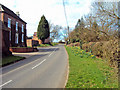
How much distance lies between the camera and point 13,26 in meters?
28.9

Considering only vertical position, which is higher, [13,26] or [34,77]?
[13,26]

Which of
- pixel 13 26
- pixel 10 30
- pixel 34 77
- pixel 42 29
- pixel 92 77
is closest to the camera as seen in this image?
pixel 92 77

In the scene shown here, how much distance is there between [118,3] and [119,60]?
616 cm

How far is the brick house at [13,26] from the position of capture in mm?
24934

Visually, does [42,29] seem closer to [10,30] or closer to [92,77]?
[10,30]

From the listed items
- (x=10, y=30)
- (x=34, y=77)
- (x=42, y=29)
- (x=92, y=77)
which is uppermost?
(x=42, y=29)

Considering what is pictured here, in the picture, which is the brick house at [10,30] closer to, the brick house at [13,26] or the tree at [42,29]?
the brick house at [13,26]

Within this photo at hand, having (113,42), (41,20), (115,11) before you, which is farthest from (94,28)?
(41,20)

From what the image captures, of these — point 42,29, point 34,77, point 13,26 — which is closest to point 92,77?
point 34,77

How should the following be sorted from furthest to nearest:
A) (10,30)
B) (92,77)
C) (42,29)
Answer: (42,29), (10,30), (92,77)

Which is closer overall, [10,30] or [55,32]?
[10,30]

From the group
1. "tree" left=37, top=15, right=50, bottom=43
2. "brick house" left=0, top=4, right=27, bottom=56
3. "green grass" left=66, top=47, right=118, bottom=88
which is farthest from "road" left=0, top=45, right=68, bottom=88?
"tree" left=37, top=15, right=50, bottom=43

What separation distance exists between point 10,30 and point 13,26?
2.17 meters

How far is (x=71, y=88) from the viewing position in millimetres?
4973
